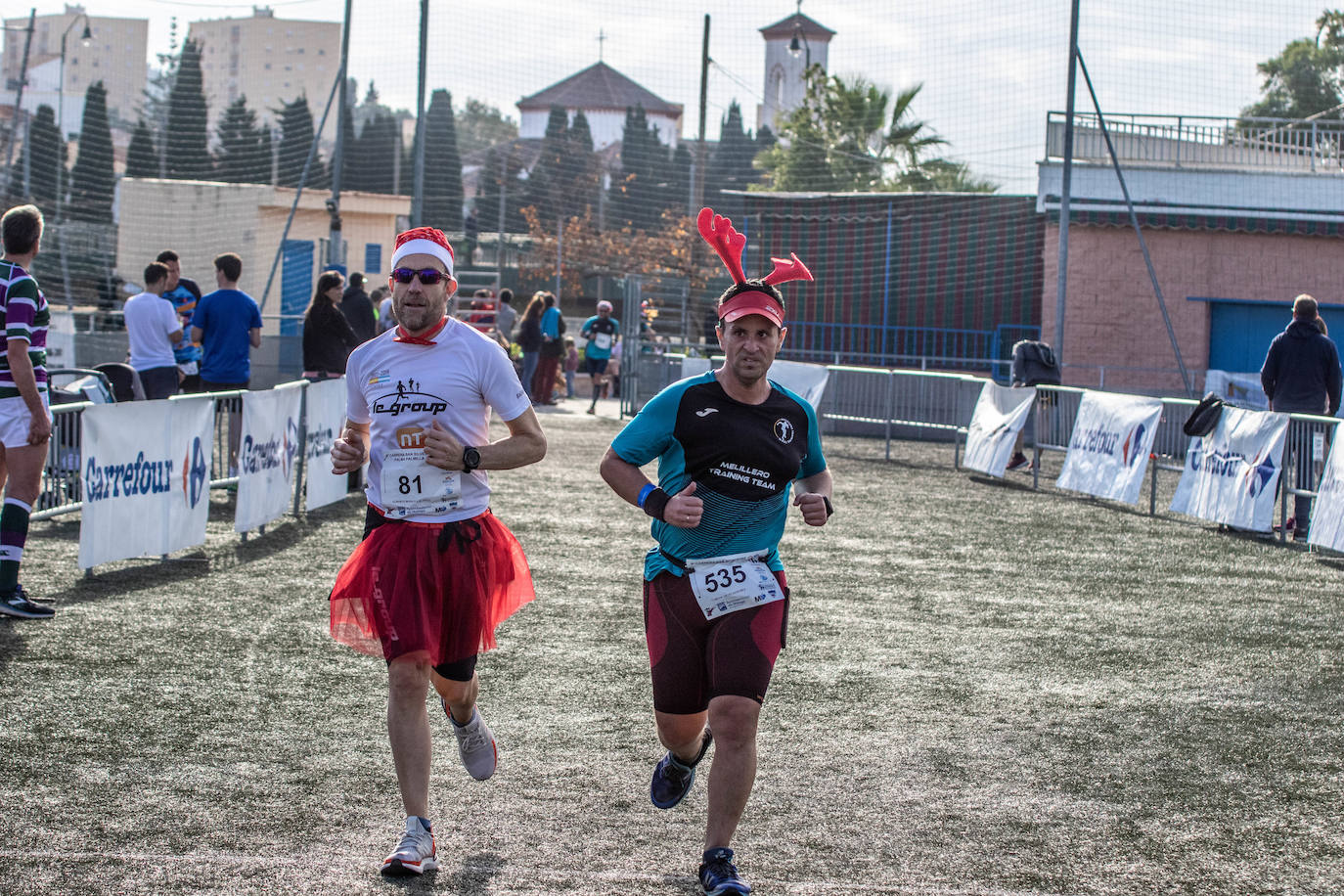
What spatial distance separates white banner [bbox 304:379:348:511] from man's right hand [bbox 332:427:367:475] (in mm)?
7089

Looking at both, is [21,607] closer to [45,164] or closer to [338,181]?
[338,181]

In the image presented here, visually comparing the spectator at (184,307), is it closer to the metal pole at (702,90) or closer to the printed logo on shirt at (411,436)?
the printed logo on shirt at (411,436)

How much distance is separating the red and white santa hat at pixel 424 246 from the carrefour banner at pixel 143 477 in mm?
4343

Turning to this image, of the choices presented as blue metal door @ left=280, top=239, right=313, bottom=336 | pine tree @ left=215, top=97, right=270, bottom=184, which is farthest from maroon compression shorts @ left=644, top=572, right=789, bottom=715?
pine tree @ left=215, top=97, right=270, bottom=184

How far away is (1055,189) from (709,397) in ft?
73.2

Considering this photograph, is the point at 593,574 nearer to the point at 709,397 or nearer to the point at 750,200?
the point at 709,397

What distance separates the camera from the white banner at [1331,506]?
1091cm

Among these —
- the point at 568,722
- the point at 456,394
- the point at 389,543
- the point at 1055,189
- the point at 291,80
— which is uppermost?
the point at 291,80

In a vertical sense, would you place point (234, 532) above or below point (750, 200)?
below

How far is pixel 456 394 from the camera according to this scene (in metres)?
4.59

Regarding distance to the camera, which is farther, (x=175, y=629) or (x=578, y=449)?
(x=578, y=449)

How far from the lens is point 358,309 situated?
15.7 meters

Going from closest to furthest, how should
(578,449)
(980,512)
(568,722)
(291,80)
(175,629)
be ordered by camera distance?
(568,722)
(175,629)
(980,512)
(578,449)
(291,80)

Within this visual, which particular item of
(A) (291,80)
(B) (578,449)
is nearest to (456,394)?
(B) (578,449)
